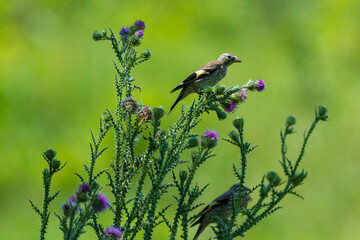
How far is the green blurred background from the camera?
4.52 metres

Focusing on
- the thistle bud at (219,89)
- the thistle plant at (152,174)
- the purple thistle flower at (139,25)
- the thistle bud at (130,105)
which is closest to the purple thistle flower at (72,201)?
the thistle plant at (152,174)

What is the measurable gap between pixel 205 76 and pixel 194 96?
2.41 m

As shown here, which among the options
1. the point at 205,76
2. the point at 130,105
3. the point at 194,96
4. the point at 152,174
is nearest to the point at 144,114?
the point at 130,105

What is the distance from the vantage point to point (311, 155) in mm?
5094

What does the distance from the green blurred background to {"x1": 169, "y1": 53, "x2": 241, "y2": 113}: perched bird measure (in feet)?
7.36

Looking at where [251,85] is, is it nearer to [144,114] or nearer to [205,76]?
[144,114]

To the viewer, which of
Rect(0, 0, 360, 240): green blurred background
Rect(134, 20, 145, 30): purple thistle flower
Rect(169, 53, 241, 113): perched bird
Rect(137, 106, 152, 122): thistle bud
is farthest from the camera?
Rect(0, 0, 360, 240): green blurred background

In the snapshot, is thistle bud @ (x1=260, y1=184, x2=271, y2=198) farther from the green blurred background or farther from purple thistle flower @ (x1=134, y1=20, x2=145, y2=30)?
the green blurred background

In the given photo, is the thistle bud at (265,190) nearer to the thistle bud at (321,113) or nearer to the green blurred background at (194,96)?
the thistle bud at (321,113)

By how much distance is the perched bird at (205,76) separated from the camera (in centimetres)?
172

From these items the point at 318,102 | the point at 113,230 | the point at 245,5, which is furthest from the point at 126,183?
the point at 245,5

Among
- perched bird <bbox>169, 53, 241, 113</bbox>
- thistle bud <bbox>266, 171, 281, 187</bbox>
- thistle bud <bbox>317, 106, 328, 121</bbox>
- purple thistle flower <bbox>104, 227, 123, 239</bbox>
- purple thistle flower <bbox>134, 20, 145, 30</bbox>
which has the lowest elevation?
purple thistle flower <bbox>104, 227, 123, 239</bbox>

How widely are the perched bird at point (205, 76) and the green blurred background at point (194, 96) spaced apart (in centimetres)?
224

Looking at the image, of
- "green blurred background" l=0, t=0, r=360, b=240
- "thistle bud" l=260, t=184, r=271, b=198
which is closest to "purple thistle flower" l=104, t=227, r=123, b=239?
"thistle bud" l=260, t=184, r=271, b=198
